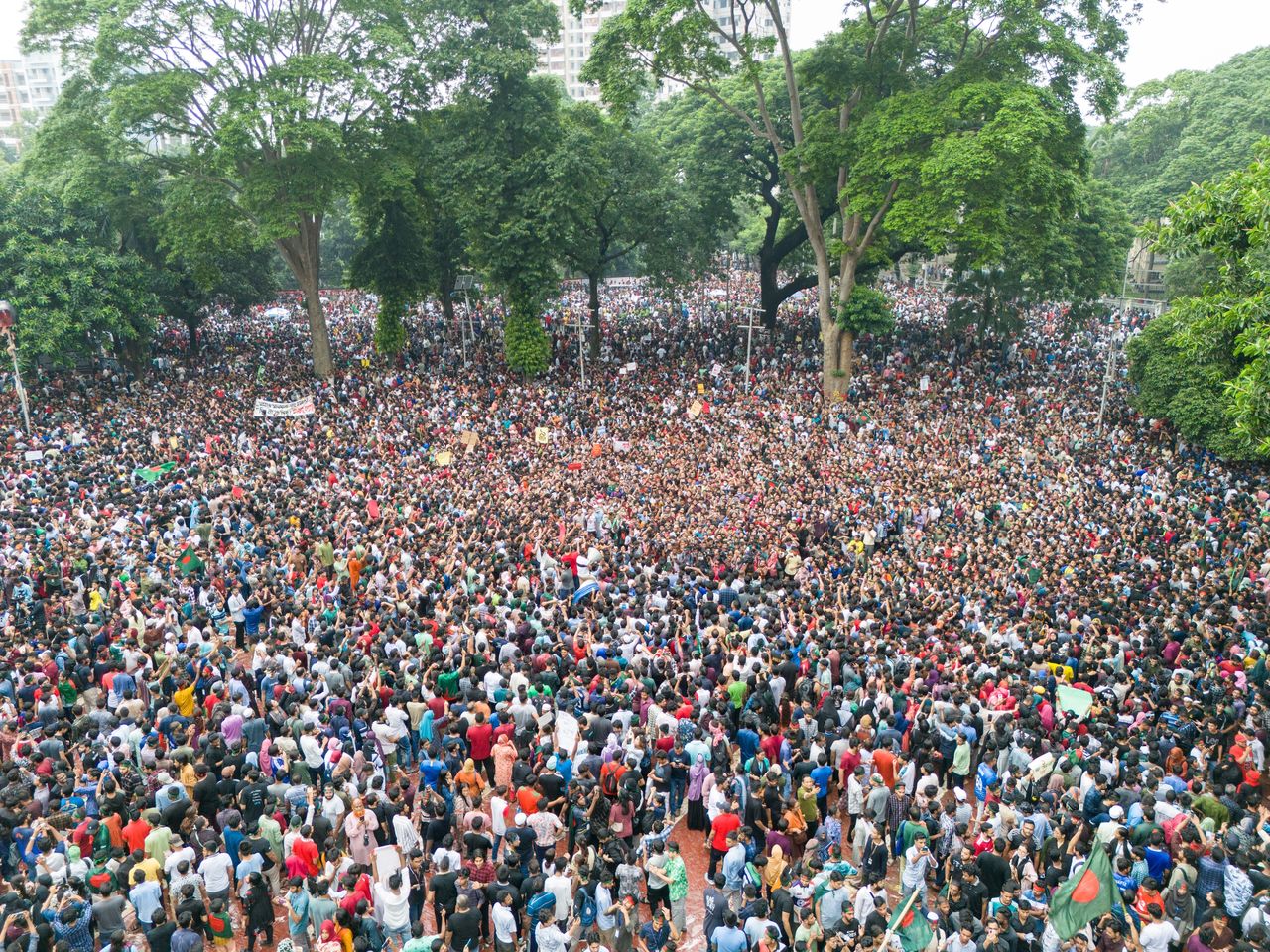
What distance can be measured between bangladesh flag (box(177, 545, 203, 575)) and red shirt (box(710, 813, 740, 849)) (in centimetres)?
1047

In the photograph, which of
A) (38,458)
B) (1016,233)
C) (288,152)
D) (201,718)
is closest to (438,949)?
(201,718)

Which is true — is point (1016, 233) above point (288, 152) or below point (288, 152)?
below

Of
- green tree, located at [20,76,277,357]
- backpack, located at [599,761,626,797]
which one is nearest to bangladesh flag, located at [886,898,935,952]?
backpack, located at [599,761,626,797]

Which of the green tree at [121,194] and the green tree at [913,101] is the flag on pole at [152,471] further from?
the green tree at [913,101]

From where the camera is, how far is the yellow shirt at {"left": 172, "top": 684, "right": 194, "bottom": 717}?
10359 mm

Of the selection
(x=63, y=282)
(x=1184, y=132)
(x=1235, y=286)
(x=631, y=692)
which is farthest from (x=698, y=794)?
(x=1184, y=132)

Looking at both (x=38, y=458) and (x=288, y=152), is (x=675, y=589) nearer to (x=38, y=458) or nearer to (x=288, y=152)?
(x=38, y=458)

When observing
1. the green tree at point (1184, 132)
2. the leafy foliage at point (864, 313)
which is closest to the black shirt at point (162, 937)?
the leafy foliage at point (864, 313)

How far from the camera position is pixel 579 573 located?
14250mm

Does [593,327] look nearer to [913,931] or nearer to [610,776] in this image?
[610,776]

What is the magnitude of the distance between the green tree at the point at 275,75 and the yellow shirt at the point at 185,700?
17.6m

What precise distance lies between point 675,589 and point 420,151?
1936 cm

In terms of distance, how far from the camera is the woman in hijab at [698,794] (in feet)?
28.8

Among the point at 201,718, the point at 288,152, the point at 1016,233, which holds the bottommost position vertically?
the point at 201,718
